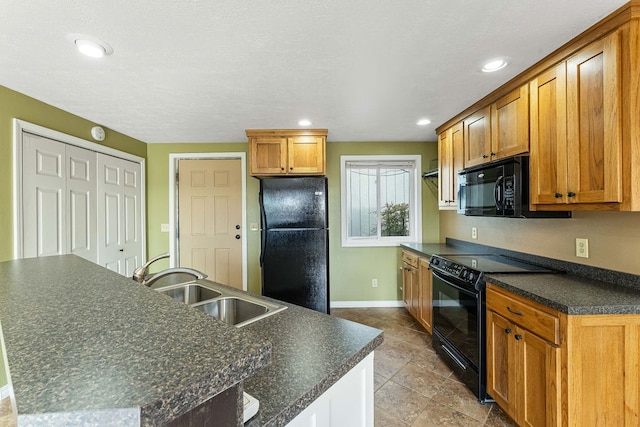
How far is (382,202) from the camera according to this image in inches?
152

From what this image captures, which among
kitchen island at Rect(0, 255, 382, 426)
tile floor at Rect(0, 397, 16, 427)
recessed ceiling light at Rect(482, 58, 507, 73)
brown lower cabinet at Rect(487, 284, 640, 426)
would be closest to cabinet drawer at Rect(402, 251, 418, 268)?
brown lower cabinet at Rect(487, 284, 640, 426)

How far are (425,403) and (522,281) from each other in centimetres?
108

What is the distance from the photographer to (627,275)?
1.59 meters

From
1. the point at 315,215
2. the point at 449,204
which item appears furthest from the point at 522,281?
the point at 315,215

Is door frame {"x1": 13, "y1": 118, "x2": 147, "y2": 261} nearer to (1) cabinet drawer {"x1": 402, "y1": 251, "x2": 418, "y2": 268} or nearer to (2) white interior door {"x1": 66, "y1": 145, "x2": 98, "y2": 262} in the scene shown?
(2) white interior door {"x1": 66, "y1": 145, "x2": 98, "y2": 262}

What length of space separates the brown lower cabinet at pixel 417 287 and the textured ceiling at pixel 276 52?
1.58 metres

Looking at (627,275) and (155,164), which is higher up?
(155,164)

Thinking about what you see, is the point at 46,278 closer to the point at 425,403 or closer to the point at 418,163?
the point at 425,403

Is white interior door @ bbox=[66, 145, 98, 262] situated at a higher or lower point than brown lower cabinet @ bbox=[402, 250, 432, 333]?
higher

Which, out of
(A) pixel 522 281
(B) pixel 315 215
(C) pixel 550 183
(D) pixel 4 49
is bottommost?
(A) pixel 522 281

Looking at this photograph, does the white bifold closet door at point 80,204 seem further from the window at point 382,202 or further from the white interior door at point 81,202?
the window at point 382,202

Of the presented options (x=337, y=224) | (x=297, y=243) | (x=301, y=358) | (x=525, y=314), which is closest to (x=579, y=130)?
(x=525, y=314)

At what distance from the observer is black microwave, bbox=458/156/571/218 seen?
1927 mm

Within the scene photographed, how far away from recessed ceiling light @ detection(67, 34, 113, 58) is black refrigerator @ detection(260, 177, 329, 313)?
1689mm
